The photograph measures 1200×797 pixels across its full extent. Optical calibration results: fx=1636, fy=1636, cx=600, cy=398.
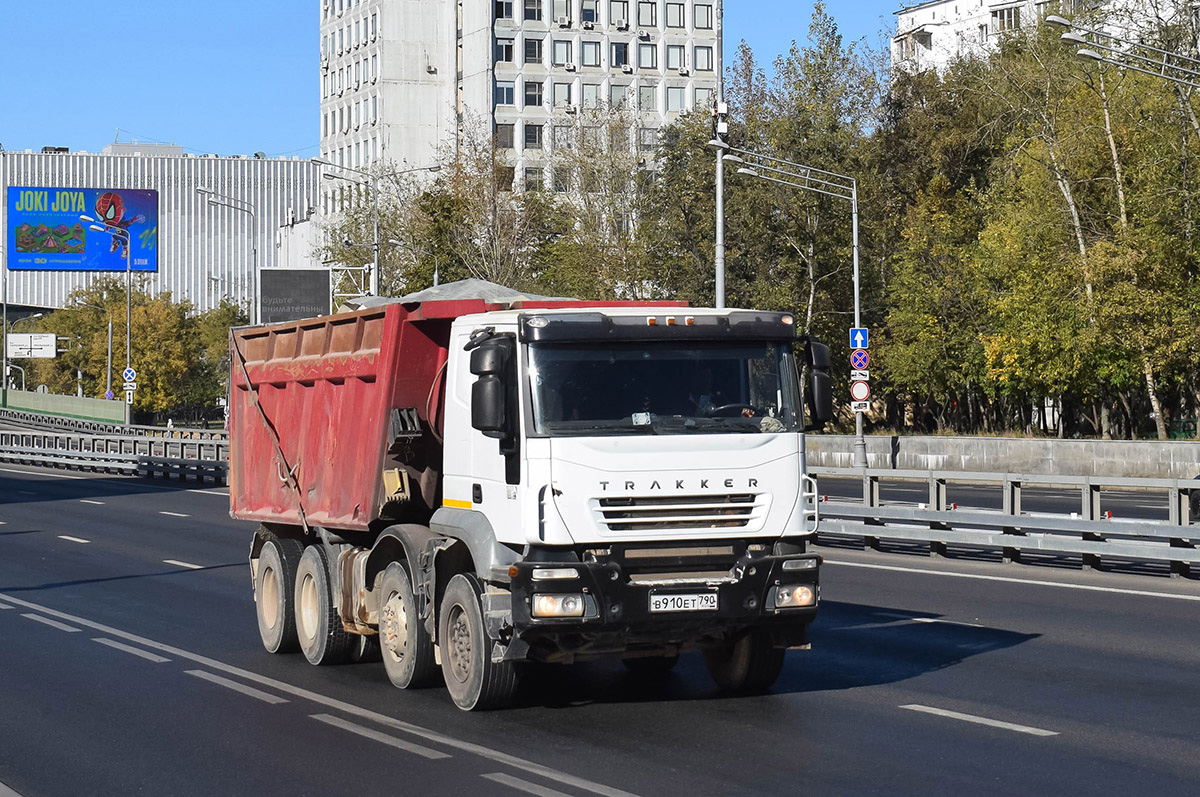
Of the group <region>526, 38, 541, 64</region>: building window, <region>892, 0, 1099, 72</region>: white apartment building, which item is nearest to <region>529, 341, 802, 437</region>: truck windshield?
<region>892, 0, 1099, 72</region>: white apartment building

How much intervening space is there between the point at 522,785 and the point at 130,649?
6.50 m

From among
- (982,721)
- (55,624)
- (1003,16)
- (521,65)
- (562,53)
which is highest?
(1003,16)

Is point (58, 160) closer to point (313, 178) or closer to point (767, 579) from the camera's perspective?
point (313, 178)

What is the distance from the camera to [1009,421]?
64062 mm

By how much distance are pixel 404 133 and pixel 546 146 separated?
41.2 feet

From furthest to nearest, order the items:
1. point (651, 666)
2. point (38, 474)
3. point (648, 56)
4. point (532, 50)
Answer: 1. point (648, 56)
2. point (532, 50)
3. point (38, 474)
4. point (651, 666)

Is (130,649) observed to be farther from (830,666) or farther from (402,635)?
(830,666)

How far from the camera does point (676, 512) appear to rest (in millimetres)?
9906

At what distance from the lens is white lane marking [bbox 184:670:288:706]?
11.2 metres

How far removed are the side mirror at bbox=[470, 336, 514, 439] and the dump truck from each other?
16 millimetres

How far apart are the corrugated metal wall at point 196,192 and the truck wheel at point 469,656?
180m

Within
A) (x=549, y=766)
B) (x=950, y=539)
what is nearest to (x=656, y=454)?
(x=549, y=766)

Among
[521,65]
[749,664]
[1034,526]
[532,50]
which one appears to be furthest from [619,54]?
[749,664]

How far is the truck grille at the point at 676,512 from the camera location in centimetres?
982
